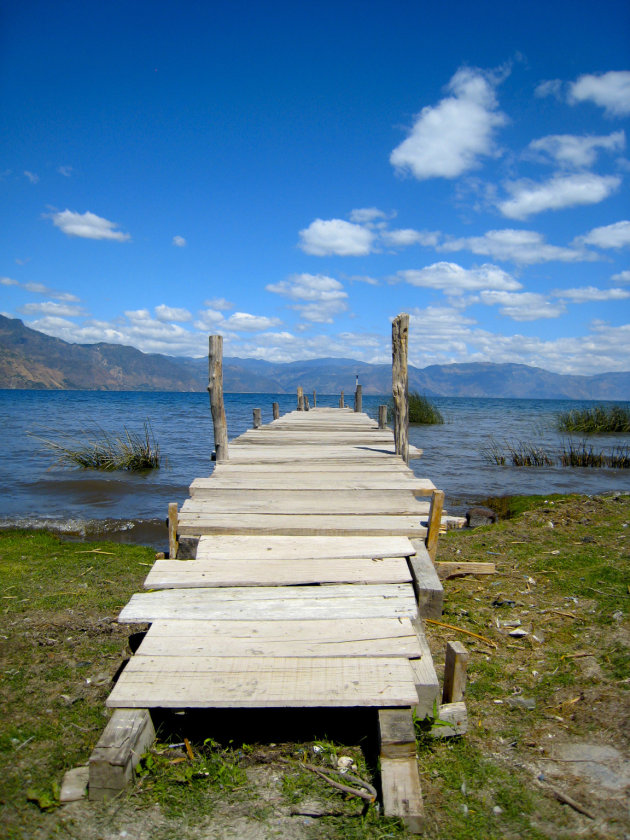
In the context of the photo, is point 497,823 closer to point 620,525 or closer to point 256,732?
point 256,732

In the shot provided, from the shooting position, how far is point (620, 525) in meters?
8.00

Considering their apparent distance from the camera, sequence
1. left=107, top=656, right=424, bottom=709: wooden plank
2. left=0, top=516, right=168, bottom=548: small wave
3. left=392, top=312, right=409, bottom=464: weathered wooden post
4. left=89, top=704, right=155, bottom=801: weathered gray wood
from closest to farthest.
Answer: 1. left=89, top=704, right=155, bottom=801: weathered gray wood
2. left=107, top=656, right=424, bottom=709: wooden plank
3. left=392, top=312, right=409, bottom=464: weathered wooden post
4. left=0, top=516, right=168, bottom=548: small wave

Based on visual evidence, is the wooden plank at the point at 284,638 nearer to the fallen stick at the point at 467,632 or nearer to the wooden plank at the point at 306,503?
the fallen stick at the point at 467,632

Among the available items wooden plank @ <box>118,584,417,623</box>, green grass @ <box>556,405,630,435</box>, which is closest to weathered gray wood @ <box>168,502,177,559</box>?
wooden plank @ <box>118,584,417,623</box>

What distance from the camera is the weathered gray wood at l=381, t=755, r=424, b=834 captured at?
7.86ft

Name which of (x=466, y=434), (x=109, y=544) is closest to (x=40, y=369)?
(x=466, y=434)

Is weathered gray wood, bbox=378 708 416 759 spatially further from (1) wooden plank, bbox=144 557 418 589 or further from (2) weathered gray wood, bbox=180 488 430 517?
(2) weathered gray wood, bbox=180 488 430 517

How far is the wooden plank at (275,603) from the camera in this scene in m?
3.50

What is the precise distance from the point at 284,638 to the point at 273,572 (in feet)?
2.67

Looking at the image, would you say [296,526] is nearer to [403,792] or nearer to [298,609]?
[298,609]

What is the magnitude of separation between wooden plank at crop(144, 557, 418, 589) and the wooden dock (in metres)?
0.01

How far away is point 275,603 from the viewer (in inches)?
143

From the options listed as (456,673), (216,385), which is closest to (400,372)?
(216,385)

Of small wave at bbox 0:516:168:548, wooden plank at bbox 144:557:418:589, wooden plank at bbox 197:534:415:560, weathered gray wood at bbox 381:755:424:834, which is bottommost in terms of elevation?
small wave at bbox 0:516:168:548
